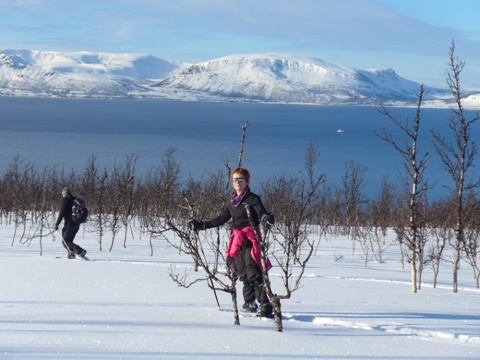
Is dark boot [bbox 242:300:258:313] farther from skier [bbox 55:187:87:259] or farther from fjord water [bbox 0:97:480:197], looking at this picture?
fjord water [bbox 0:97:480:197]

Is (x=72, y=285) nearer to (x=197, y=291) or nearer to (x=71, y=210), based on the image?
(x=197, y=291)

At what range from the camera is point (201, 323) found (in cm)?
650

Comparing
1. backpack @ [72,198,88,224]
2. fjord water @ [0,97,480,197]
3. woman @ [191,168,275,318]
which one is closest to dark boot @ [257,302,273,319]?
woman @ [191,168,275,318]

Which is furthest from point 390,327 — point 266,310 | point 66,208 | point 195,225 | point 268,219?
point 66,208

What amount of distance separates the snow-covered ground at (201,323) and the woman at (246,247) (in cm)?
27

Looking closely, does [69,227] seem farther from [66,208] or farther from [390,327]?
[390,327]

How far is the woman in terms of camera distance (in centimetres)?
703

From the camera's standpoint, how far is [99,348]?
5254mm

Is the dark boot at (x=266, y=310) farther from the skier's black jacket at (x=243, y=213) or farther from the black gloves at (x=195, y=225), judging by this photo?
the black gloves at (x=195, y=225)

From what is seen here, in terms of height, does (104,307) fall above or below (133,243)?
above

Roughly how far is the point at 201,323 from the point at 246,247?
108 centimetres

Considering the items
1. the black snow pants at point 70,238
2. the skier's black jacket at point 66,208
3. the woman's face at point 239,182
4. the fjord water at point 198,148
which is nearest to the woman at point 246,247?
the woman's face at point 239,182

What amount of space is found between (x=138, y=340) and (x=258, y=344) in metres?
1.03

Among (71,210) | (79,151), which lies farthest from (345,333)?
(79,151)
